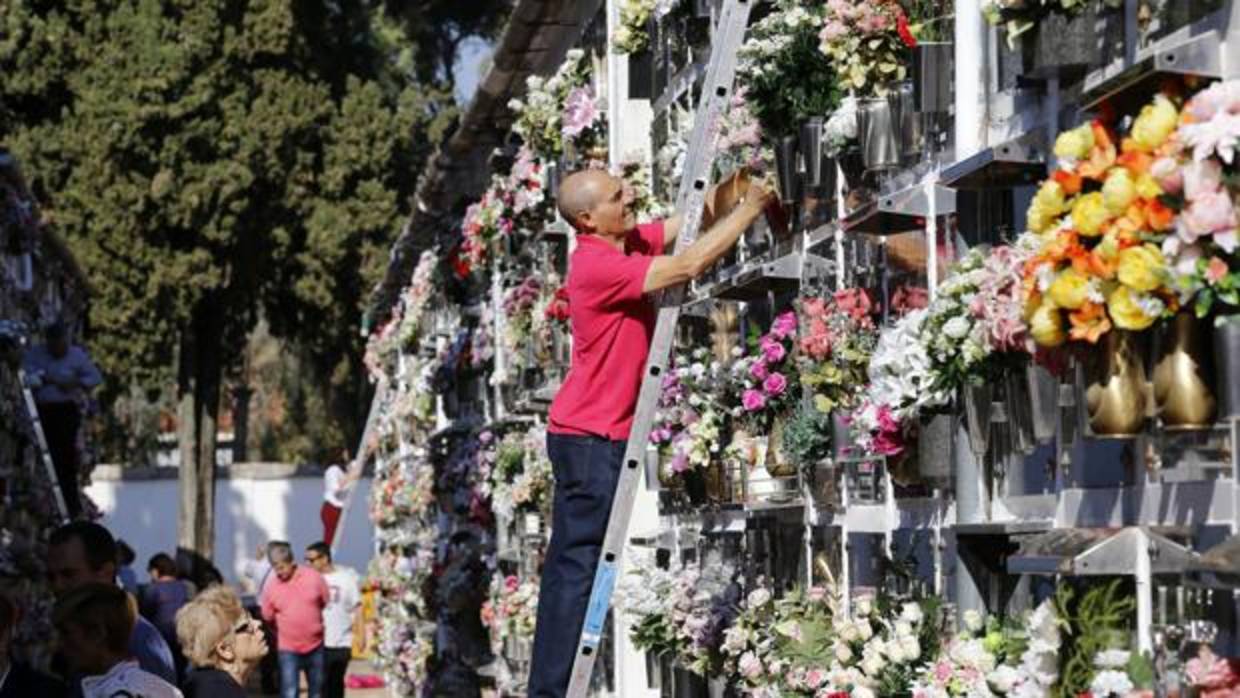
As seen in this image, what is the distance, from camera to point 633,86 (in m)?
16.6

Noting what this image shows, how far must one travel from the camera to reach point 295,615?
23922 mm

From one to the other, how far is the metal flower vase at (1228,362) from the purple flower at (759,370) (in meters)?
5.36

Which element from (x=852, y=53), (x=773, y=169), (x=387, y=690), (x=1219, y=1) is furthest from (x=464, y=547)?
(x=1219, y=1)

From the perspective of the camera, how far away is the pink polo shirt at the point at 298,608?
2389 cm

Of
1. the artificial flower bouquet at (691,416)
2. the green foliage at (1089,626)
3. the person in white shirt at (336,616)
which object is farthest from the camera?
the person in white shirt at (336,616)

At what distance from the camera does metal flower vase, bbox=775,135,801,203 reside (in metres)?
11.5

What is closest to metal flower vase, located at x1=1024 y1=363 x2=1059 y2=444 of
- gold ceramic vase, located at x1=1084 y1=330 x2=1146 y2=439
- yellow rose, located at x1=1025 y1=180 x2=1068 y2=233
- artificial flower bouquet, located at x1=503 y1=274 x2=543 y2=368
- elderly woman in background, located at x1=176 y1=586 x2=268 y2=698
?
gold ceramic vase, located at x1=1084 y1=330 x2=1146 y2=439

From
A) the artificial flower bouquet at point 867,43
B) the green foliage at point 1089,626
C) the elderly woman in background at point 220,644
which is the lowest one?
the elderly woman in background at point 220,644

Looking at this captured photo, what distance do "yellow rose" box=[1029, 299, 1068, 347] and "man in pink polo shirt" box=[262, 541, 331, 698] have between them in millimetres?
17222

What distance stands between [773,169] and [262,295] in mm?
35371

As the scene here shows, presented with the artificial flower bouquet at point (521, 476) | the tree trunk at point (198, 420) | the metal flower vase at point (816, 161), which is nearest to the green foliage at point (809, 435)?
the metal flower vase at point (816, 161)

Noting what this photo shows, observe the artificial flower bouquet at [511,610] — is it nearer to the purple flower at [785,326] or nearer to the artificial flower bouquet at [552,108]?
the artificial flower bouquet at [552,108]

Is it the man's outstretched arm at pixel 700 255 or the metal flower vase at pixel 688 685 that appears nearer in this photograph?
the man's outstretched arm at pixel 700 255

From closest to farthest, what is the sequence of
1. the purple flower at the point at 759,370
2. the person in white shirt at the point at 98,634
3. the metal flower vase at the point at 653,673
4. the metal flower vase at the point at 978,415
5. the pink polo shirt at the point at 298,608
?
the metal flower vase at the point at 978,415
the person in white shirt at the point at 98,634
the purple flower at the point at 759,370
the metal flower vase at the point at 653,673
the pink polo shirt at the point at 298,608
